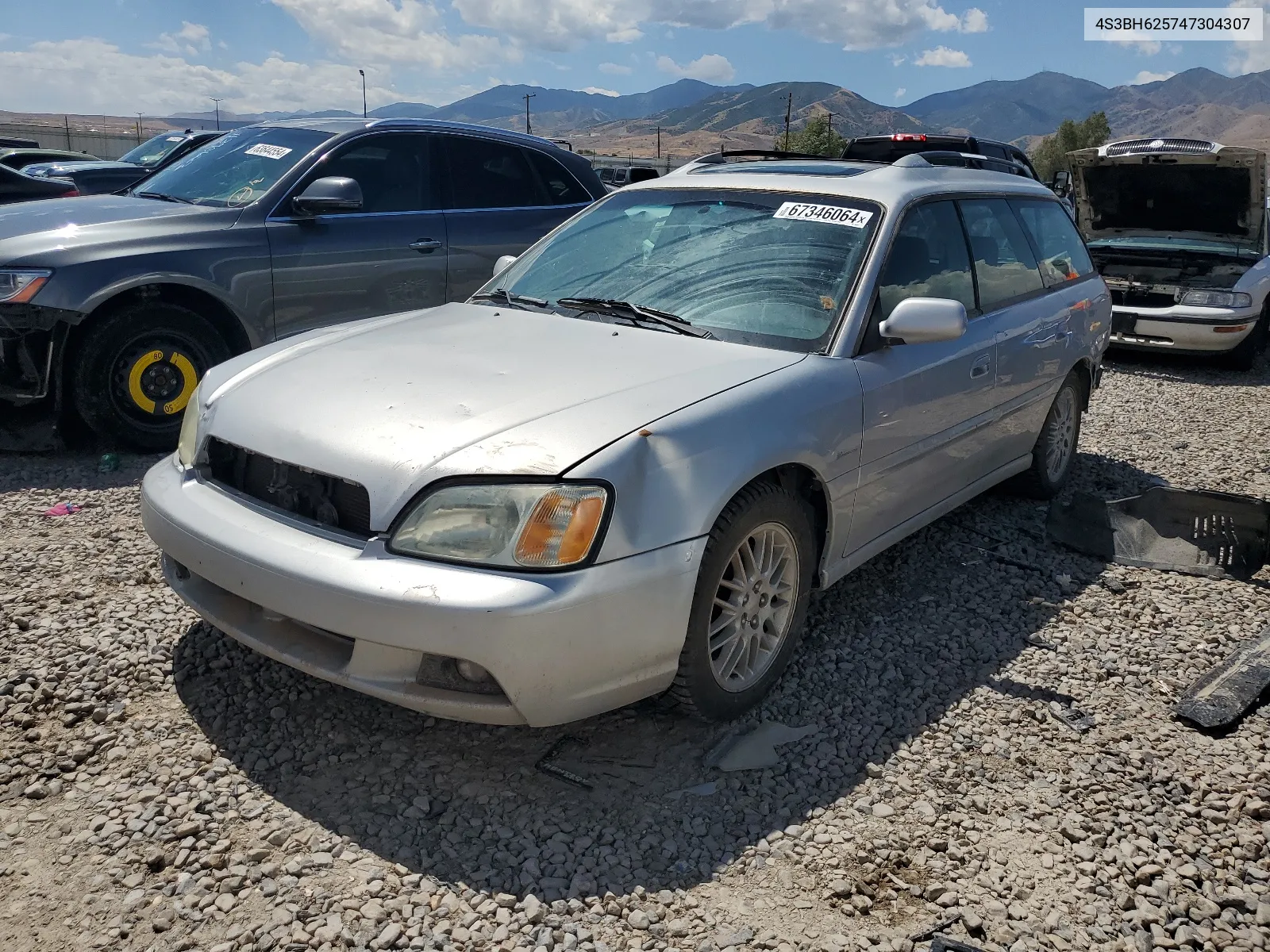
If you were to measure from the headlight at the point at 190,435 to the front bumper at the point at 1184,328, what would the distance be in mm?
8255

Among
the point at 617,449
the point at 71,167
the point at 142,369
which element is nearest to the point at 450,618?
the point at 617,449

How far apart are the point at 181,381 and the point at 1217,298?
873 cm

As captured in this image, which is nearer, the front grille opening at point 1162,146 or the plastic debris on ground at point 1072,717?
the plastic debris on ground at point 1072,717

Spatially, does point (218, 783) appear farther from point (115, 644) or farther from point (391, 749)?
point (115, 644)

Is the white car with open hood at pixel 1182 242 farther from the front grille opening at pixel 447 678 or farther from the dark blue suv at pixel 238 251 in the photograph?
the front grille opening at pixel 447 678

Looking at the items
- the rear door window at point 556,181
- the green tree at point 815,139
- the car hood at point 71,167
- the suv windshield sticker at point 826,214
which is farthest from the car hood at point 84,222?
the green tree at point 815,139

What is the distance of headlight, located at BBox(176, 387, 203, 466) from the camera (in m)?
3.11

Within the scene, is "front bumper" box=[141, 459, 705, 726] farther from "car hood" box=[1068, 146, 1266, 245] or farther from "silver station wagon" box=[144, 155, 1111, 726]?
Answer: "car hood" box=[1068, 146, 1266, 245]

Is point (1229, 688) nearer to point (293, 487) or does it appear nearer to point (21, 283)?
point (293, 487)

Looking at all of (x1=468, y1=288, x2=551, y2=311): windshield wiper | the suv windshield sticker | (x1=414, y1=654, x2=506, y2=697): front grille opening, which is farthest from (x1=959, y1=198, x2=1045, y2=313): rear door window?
(x1=414, y1=654, x2=506, y2=697): front grille opening

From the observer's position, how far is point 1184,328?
359 inches

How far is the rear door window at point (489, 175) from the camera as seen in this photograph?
21.1 feet

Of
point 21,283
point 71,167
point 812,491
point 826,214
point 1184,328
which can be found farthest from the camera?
point 71,167

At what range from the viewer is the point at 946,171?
175 inches
